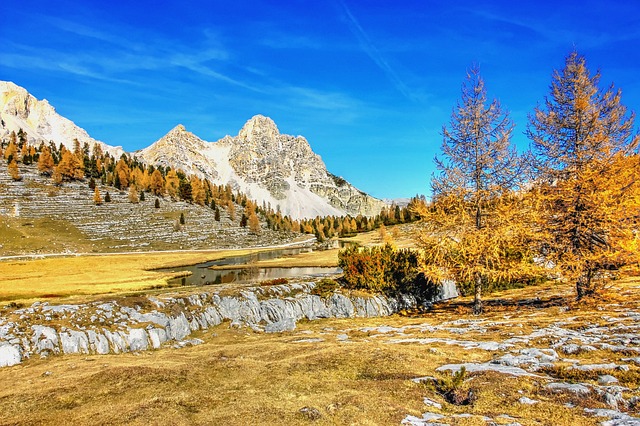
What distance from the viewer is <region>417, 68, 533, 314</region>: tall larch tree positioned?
2323 cm

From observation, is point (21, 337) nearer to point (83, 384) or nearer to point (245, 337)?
point (83, 384)

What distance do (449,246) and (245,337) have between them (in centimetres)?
1375

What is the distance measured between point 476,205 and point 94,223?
5521 inches

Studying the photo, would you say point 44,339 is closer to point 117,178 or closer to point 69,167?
point 69,167

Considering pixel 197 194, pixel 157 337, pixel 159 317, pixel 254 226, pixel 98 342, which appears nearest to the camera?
pixel 98 342

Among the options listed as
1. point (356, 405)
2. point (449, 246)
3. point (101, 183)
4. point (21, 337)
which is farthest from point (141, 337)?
point (101, 183)

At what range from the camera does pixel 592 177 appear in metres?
22.0

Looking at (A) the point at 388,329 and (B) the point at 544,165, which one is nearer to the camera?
(A) the point at 388,329

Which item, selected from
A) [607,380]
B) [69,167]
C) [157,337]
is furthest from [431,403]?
[69,167]

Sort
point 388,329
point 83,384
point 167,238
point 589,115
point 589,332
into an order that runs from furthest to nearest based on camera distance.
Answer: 1. point 167,238
2. point 589,115
3. point 388,329
4. point 589,332
5. point 83,384

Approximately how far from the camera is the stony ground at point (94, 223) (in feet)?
372

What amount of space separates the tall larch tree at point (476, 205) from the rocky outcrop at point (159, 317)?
758cm

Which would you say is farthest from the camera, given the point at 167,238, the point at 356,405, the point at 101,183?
the point at 101,183

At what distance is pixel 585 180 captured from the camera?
878 inches
